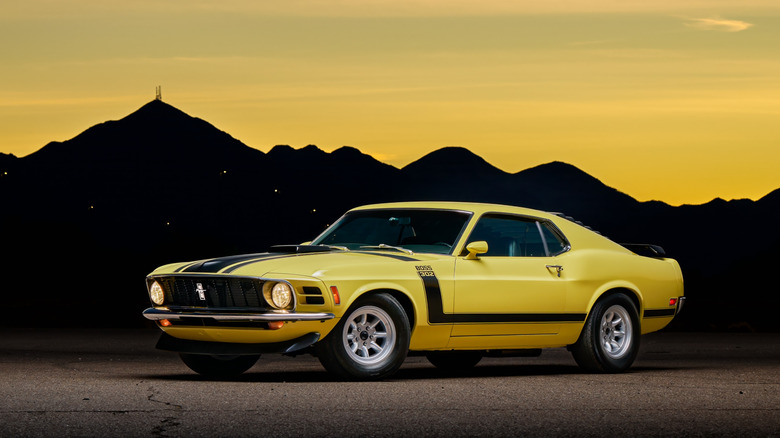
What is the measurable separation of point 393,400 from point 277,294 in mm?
1629

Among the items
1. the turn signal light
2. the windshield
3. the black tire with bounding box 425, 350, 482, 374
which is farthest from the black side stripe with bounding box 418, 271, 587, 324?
the black tire with bounding box 425, 350, 482, 374

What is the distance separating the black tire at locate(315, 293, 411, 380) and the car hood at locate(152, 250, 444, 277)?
346 millimetres

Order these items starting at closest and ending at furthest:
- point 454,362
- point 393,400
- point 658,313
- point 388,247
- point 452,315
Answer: point 393,400 → point 452,315 → point 388,247 → point 658,313 → point 454,362

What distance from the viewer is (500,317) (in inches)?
474

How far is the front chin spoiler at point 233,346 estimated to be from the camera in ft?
35.6

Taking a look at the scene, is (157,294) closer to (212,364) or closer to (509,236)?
(212,364)

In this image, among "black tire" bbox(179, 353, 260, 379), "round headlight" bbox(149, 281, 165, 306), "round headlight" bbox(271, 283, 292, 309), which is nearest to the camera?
"round headlight" bbox(271, 283, 292, 309)

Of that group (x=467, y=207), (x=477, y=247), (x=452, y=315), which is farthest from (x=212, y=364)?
(x=467, y=207)

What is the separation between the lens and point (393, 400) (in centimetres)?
979

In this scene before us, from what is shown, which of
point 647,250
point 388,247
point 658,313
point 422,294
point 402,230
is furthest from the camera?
point 647,250

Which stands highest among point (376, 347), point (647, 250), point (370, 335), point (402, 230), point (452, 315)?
point (402, 230)

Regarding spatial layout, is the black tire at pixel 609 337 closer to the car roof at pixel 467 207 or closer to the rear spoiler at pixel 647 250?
the rear spoiler at pixel 647 250

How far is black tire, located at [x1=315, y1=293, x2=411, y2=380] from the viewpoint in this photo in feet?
36.1

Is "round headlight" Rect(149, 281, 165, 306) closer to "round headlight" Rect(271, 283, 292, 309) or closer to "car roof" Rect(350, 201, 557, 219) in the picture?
"round headlight" Rect(271, 283, 292, 309)
